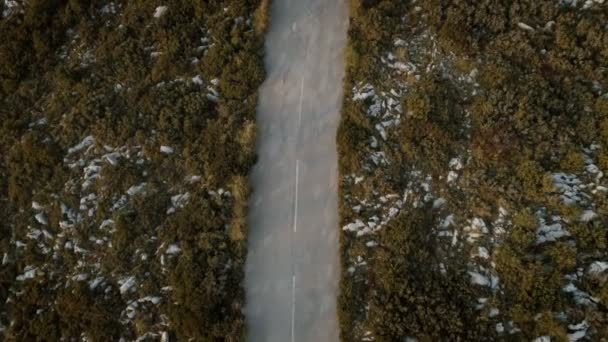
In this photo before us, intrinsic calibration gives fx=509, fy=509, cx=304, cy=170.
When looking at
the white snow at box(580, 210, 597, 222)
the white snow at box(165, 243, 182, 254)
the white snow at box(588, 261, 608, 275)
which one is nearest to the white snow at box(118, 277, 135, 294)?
the white snow at box(165, 243, 182, 254)

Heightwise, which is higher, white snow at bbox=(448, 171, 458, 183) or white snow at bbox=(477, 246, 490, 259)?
white snow at bbox=(448, 171, 458, 183)

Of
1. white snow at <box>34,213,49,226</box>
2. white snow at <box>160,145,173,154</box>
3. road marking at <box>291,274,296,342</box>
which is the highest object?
white snow at <box>160,145,173,154</box>

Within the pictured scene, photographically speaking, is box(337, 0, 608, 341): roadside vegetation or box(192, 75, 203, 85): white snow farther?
box(192, 75, 203, 85): white snow

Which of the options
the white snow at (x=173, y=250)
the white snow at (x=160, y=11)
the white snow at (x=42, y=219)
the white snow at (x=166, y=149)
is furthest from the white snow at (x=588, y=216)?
the white snow at (x=42, y=219)

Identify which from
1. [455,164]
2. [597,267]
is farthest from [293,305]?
[597,267]

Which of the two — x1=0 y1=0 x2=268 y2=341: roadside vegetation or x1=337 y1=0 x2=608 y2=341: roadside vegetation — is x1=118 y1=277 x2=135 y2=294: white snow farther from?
x1=337 y1=0 x2=608 y2=341: roadside vegetation

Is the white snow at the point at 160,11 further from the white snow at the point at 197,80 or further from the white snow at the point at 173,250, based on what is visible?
the white snow at the point at 173,250

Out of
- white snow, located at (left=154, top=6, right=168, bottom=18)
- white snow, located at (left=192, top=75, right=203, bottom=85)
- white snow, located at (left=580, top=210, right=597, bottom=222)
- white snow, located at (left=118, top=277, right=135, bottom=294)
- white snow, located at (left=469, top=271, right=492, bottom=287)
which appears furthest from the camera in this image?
white snow, located at (left=154, top=6, right=168, bottom=18)
